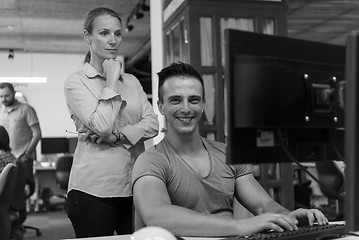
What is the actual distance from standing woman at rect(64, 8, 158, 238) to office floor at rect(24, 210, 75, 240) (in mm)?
3287

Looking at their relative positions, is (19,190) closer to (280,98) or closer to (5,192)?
(5,192)

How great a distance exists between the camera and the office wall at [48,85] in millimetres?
11039

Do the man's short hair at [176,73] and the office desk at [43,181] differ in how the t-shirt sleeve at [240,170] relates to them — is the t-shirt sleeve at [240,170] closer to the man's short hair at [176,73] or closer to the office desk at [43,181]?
the man's short hair at [176,73]

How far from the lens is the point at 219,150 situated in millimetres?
1865

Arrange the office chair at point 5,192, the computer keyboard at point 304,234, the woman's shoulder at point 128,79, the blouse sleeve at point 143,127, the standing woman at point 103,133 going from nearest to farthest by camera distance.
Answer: the computer keyboard at point 304,234 < the standing woman at point 103,133 < the blouse sleeve at point 143,127 < the woman's shoulder at point 128,79 < the office chair at point 5,192

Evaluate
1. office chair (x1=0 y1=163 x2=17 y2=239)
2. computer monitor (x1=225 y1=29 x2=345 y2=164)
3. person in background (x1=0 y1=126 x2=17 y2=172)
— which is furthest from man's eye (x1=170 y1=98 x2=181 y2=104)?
person in background (x1=0 y1=126 x2=17 y2=172)

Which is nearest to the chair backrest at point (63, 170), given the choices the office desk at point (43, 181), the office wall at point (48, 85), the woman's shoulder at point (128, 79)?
the office desk at point (43, 181)

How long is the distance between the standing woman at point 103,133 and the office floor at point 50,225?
3287 mm

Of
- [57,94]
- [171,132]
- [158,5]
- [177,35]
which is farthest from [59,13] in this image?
[171,132]

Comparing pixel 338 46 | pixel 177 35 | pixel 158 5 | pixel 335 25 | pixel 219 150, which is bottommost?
pixel 219 150

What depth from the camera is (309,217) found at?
66.0 inches

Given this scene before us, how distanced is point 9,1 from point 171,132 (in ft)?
21.3

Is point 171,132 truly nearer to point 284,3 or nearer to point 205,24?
point 205,24

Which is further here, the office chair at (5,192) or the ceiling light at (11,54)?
the ceiling light at (11,54)
